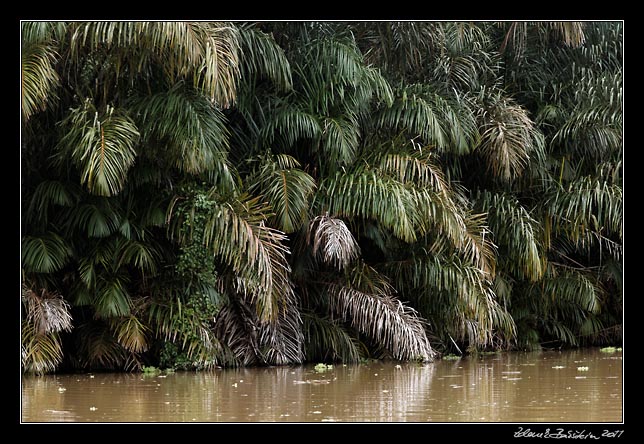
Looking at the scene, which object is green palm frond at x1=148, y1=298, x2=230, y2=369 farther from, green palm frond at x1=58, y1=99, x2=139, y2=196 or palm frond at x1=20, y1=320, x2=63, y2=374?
green palm frond at x1=58, y1=99, x2=139, y2=196

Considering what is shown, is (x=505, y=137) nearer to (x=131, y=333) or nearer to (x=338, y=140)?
(x=338, y=140)

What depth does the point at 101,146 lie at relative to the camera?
9914mm

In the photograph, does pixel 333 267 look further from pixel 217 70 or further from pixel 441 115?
pixel 217 70

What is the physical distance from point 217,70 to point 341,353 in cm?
392

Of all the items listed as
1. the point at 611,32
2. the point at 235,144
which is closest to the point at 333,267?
the point at 235,144

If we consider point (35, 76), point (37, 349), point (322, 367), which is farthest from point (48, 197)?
point (322, 367)

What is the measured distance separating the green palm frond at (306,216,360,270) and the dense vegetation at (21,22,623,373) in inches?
1.4

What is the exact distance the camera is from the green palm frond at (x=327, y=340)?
12.0m

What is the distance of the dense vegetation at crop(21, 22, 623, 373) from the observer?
10391 millimetres

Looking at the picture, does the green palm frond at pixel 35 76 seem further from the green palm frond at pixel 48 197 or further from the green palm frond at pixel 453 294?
the green palm frond at pixel 453 294

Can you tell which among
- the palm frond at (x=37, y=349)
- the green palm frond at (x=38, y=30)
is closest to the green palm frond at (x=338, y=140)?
the green palm frond at (x=38, y=30)

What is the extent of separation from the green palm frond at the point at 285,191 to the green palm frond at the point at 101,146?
167 cm

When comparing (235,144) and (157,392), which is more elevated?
(235,144)

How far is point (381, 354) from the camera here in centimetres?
1226
